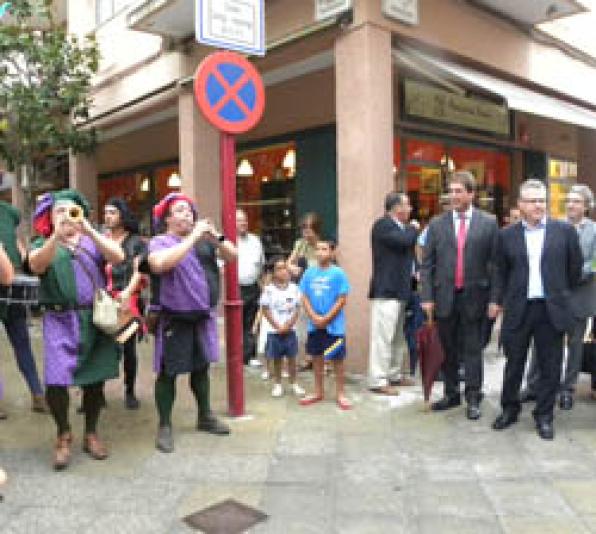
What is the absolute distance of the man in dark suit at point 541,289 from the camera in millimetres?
4512

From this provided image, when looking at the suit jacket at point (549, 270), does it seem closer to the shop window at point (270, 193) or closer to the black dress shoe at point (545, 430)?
the black dress shoe at point (545, 430)

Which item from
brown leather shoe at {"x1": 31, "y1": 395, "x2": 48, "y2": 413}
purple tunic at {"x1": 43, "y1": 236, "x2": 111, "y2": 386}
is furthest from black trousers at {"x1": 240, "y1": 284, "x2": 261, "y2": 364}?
purple tunic at {"x1": 43, "y1": 236, "x2": 111, "y2": 386}

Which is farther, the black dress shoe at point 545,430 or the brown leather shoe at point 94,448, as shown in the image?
the black dress shoe at point 545,430

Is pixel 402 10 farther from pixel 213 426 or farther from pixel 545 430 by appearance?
pixel 213 426

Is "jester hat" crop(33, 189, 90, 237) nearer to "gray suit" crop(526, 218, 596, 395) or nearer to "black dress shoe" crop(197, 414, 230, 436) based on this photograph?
"black dress shoe" crop(197, 414, 230, 436)

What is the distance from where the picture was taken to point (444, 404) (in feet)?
17.0

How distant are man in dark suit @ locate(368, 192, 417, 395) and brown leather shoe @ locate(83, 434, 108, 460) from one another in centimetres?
252

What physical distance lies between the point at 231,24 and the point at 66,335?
2.70 meters

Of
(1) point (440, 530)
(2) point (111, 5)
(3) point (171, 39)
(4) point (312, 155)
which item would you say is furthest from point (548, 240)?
(2) point (111, 5)

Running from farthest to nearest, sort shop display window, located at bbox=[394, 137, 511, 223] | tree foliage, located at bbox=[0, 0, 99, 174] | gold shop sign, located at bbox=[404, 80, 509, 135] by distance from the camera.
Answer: tree foliage, located at bbox=[0, 0, 99, 174], shop display window, located at bbox=[394, 137, 511, 223], gold shop sign, located at bbox=[404, 80, 509, 135]

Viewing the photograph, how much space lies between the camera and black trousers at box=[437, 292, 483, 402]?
16.4ft

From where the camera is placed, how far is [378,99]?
20.6ft

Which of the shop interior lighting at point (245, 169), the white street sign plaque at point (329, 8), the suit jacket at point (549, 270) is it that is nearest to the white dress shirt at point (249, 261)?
the white street sign plaque at point (329, 8)

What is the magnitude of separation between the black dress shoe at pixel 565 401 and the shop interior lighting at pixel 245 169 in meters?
6.90
